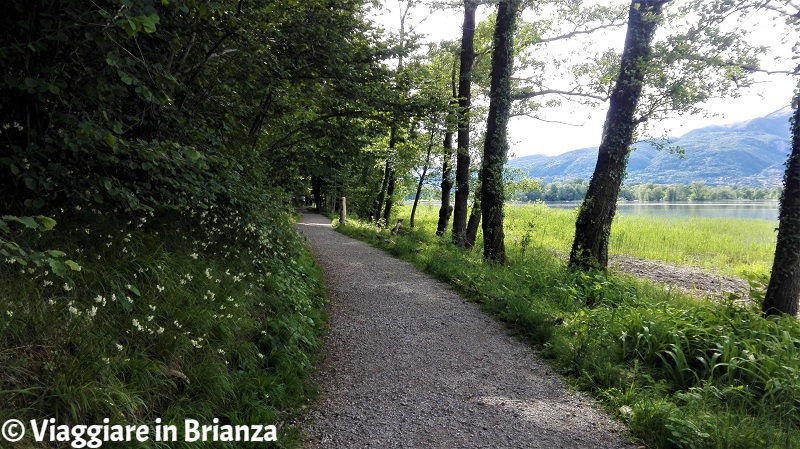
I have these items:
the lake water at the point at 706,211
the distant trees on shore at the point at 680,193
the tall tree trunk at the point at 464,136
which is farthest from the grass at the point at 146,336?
the distant trees on shore at the point at 680,193

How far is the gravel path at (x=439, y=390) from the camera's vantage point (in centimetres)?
291

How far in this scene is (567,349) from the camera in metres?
4.27

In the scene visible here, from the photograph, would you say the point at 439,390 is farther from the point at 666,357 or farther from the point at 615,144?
the point at 615,144

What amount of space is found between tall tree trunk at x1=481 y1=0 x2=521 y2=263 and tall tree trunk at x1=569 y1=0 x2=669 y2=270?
1886mm

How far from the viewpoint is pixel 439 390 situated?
357 centimetres

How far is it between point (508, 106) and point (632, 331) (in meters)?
6.41

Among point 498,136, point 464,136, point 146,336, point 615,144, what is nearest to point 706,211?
point 464,136

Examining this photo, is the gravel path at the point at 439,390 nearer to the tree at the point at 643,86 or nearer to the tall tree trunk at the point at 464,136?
the tree at the point at 643,86

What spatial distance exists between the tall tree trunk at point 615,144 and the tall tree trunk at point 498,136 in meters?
1.89

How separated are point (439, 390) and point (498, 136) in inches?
276

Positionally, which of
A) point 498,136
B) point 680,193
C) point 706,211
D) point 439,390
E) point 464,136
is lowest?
point 706,211

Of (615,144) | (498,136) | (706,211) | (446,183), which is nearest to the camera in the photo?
(615,144)

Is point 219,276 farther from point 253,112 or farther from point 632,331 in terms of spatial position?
point 632,331

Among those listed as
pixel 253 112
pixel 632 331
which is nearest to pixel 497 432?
pixel 632 331
